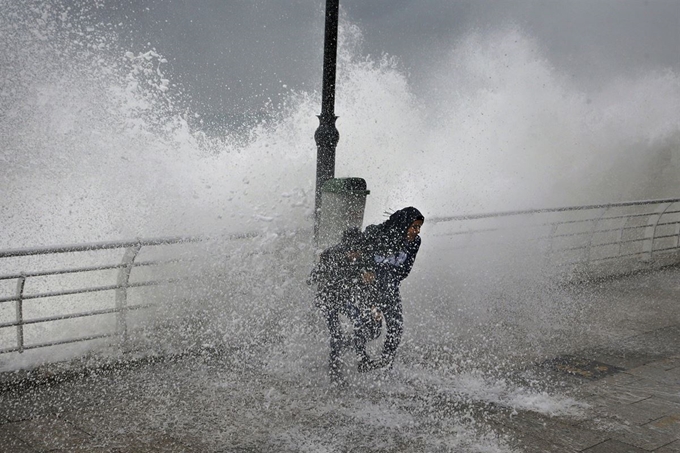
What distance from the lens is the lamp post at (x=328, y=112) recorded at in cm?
723

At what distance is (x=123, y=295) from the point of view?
6578 mm

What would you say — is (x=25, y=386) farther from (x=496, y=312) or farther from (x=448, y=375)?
(x=496, y=312)

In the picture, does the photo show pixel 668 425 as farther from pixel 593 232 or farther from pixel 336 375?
pixel 593 232

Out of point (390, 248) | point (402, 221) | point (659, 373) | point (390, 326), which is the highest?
point (402, 221)

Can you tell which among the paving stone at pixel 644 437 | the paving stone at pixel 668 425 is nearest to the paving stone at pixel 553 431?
the paving stone at pixel 644 437

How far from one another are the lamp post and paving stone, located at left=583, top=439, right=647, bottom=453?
4073 millimetres

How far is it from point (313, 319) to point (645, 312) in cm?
455

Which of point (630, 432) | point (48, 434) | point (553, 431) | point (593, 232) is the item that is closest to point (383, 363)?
point (553, 431)

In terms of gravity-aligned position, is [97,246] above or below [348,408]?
above

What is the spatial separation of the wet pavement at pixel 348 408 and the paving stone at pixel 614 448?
0.01 m

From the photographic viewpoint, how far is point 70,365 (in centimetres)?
587

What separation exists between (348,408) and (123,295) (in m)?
2.80

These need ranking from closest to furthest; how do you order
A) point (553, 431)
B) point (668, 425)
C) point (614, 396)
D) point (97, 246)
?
point (553, 431)
point (668, 425)
point (614, 396)
point (97, 246)

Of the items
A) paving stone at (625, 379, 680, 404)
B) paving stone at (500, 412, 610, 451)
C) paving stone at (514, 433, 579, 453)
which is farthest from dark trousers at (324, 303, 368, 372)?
paving stone at (625, 379, 680, 404)
